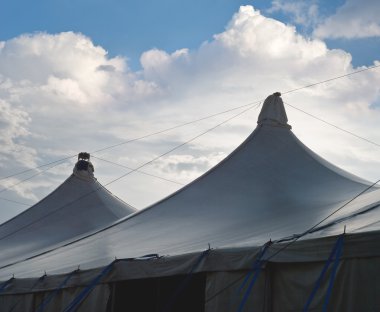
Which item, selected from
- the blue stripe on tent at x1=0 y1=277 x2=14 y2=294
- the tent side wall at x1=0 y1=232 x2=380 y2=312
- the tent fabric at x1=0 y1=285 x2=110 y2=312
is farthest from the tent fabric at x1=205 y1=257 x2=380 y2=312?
the blue stripe on tent at x1=0 y1=277 x2=14 y2=294

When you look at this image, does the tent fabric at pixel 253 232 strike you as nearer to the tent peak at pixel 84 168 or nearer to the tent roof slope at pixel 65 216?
the tent roof slope at pixel 65 216

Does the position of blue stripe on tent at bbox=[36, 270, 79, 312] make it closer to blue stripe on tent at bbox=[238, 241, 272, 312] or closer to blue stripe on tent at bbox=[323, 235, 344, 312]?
blue stripe on tent at bbox=[238, 241, 272, 312]

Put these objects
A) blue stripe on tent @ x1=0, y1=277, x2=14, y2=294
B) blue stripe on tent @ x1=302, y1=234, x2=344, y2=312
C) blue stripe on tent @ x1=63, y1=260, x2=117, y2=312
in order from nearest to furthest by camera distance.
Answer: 1. blue stripe on tent @ x1=302, y1=234, x2=344, y2=312
2. blue stripe on tent @ x1=63, y1=260, x2=117, y2=312
3. blue stripe on tent @ x1=0, y1=277, x2=14, y2=294

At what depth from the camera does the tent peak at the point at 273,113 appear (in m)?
8.55

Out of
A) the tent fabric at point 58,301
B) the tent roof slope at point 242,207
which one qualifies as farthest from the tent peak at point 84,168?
the tent fabric at point 58,301

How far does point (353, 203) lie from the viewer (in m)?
5.62

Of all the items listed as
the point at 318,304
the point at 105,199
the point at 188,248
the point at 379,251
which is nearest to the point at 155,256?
the point at 188,248

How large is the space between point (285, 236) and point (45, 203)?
7.67 metres

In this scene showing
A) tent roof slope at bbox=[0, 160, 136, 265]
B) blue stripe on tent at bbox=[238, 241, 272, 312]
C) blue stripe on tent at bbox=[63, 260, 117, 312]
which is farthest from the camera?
tent roof slope at bbox=[0, 160, 136, 265]

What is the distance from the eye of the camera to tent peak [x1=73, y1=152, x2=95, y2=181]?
1212 centimetres

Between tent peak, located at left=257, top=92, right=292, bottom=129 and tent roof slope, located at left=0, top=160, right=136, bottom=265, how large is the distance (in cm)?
377

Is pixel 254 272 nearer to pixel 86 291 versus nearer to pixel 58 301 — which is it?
pixel 86 291

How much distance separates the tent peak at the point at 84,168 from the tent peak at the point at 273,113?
15.3ft

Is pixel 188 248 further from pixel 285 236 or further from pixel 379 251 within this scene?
pixel 379 251
